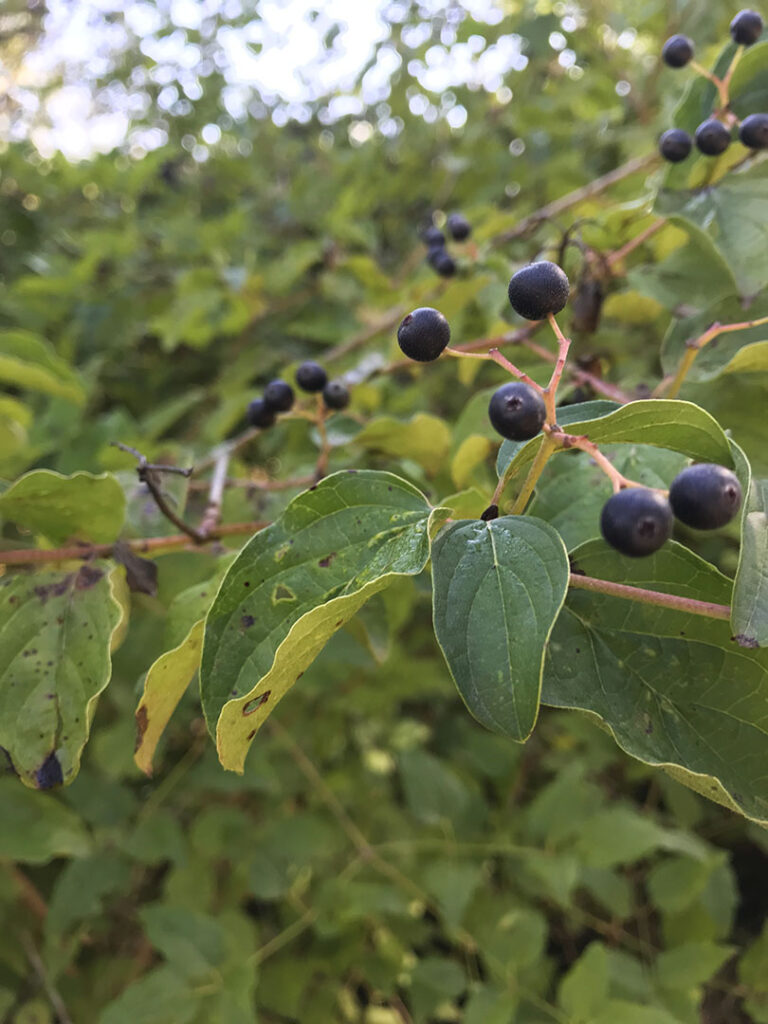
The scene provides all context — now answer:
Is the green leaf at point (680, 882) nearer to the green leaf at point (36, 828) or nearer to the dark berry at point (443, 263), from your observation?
the green leaf at point (36, 828)

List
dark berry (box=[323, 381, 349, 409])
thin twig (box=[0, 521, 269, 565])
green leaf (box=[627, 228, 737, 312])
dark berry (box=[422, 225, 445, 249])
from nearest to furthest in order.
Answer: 1. thin twig (box=[0, 521, 269, 565])
2. green leaf (box=[627, 228, 737, 312])
3. dark berry (box=[323, 381, 349, 409])
4. dark berry (box=[422, 225, 445, 249])

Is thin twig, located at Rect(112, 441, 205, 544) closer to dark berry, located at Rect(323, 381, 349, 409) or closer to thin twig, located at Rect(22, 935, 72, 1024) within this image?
dark berry, located at Rect(323, 381, 349, 409)

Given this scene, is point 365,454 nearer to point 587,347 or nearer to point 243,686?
point 587,347

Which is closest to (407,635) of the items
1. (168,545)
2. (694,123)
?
(168,545)

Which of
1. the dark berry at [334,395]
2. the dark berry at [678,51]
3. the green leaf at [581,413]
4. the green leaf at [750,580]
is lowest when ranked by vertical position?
the dark berry at [334,395]

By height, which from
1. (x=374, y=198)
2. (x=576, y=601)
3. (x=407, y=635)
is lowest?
(x=407, y=635)

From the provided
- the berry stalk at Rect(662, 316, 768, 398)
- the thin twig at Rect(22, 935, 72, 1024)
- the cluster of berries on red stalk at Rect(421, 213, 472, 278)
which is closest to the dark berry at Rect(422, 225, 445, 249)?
the cluster of berries on red stalk at Rect(421, 213, 472, 278)

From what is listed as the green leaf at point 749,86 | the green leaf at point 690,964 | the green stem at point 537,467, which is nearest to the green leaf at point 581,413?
the green stem at point 537,467
